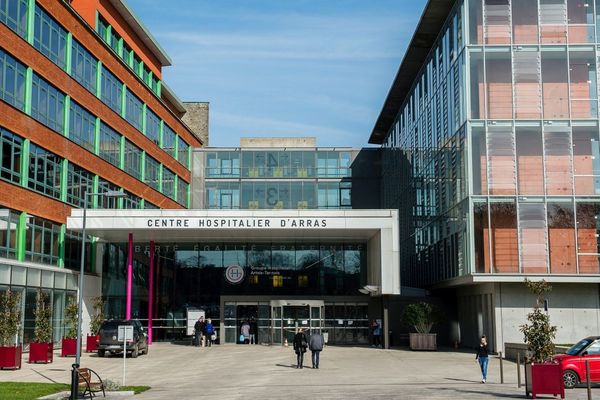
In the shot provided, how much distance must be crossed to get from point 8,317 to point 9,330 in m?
0.53

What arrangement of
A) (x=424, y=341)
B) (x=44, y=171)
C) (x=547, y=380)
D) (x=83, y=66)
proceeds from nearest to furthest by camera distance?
(x=547, y=380), (x=44, y=171), (x=424, y=341), (x=83, y=66)

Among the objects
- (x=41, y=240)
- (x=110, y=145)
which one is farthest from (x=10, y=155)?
(x=110, y=145)

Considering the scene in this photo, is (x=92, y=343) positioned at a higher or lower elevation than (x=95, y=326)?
lower

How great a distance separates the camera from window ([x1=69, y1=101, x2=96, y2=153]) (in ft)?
144

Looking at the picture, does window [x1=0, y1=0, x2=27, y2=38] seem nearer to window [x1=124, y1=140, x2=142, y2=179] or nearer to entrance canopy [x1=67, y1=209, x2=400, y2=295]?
entrance canopy [x1=67, y1=209, x2=400, y2=295]

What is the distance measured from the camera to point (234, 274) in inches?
2073

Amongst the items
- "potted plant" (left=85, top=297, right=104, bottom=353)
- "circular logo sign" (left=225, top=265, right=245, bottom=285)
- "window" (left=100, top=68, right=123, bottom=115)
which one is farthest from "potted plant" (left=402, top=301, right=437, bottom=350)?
"window" (left=100, top=68, right=123, bottom=115)

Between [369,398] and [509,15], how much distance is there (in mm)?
25724

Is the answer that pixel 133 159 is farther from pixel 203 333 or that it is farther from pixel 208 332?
pixel 208 332

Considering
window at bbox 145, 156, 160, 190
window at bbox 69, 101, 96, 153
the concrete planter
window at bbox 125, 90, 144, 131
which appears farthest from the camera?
window at bbox 145, 156, 160, 190

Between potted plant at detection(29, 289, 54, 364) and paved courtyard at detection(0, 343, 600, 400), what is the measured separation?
1.99ft

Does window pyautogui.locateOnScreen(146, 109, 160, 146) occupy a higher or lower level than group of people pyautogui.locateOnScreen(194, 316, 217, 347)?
higher

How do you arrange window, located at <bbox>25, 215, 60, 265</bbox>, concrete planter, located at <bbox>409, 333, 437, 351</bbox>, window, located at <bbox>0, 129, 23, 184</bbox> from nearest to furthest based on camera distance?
1. window, located at <bbox>0, 129, 23, 184</bbox>
2. window, located at <bbox>25, 215, 60, 265</bbox>
3. concrete planter, located at <bbox>409, 333, 437, 351</bbox>

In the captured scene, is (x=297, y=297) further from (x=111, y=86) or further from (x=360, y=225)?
(x=111, y=86)
